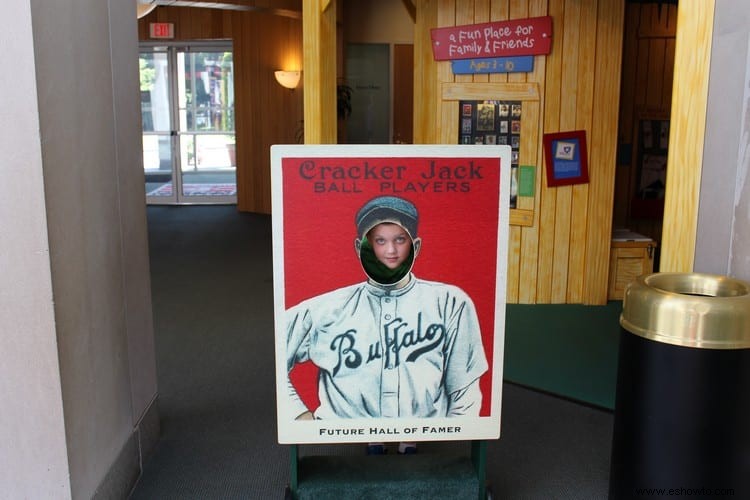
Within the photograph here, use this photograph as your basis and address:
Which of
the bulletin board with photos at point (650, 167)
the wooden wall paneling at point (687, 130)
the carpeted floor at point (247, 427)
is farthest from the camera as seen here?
the bulletin board with photos at point (650, 167)

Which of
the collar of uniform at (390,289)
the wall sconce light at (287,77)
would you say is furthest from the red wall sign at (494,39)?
the wall sconce light at (287,77)

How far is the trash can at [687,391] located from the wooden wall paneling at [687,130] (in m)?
0.31

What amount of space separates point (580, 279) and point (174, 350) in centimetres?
335

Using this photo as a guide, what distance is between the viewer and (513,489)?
127 inches

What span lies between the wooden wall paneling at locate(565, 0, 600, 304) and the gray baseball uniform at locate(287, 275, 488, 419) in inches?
144

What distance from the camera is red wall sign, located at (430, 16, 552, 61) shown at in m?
5.75

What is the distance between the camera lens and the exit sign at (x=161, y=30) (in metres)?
11.9

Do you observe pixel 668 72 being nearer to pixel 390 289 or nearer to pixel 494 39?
pixel 494 39

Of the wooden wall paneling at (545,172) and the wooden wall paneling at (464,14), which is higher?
the wooden wall paneling at (464,14)

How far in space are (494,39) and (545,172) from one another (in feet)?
3.80

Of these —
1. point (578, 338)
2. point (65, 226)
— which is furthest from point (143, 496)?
point (578, 338)

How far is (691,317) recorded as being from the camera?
7.73ft

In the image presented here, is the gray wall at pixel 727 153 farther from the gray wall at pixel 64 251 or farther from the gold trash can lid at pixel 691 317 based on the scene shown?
the gray wall at pixel 64 251

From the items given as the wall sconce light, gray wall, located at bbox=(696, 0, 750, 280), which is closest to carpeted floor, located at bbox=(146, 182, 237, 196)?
the wall sconce light
